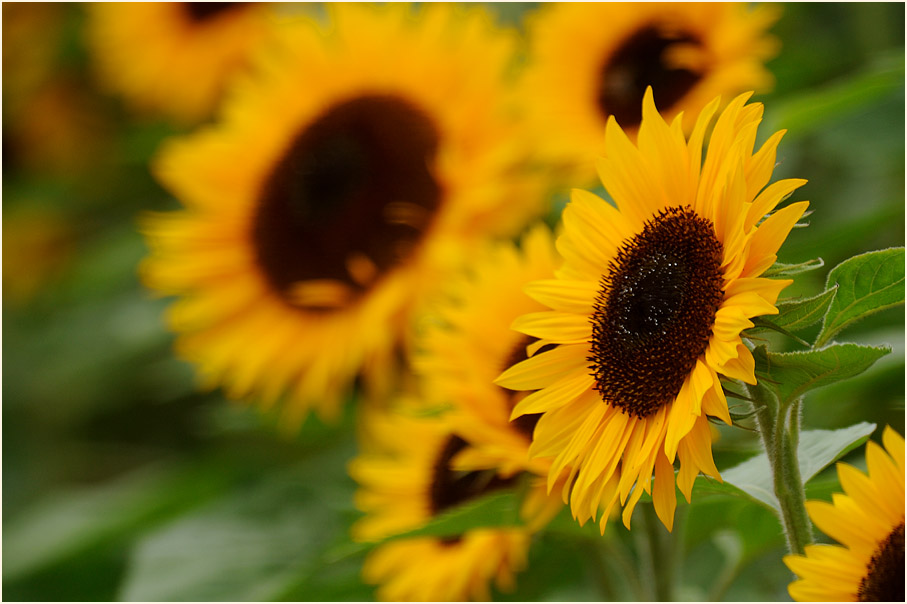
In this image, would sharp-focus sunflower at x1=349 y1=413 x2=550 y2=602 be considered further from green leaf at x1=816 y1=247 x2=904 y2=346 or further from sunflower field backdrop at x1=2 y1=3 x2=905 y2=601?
green leaf at x1=816 y1=247 x2=904 y2=346

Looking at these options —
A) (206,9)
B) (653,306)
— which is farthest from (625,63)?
(206,9)

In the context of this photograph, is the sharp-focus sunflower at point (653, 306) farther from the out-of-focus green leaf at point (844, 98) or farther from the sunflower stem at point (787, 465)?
the out-of-focus green leaf at point (844, 98)

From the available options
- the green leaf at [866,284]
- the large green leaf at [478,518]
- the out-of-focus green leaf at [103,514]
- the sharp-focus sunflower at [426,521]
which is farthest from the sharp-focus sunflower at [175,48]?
the green leaf at [866,284]

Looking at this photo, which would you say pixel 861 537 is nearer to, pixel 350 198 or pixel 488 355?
pixel 488 355

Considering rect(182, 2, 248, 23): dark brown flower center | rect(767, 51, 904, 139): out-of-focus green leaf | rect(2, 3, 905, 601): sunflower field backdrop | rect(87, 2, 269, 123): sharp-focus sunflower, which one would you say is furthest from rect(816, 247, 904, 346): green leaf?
rect(182, 2, 248, 23): dark brown flower center

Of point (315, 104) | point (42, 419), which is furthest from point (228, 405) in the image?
point (42, 419)

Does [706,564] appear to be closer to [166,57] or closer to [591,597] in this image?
[591,597]
